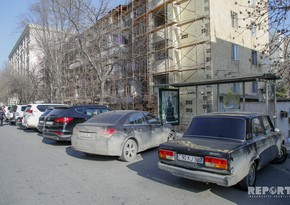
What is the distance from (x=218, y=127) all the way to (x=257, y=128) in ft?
3.16

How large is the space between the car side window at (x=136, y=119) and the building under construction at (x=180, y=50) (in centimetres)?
828

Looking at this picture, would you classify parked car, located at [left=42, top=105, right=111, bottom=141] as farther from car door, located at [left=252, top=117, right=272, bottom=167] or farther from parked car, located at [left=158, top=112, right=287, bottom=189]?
car door, located at [left=252, top=117, right=272, bottom=167]

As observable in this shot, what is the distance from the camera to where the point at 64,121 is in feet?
31.1

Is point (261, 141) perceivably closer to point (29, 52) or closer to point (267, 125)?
point (267, 125)

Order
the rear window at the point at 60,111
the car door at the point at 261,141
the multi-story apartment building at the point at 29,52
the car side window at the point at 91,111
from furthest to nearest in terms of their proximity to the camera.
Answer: the multi-story apartment building at the point at 29,52
the car side window at the point at 91,111
the rear window at the point at 60,111
the car door at the point at 261,141

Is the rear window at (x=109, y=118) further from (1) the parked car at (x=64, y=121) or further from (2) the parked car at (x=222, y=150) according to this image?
(2) the parked car at (x=222, y=150)

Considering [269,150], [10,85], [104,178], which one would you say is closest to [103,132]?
[104,178]

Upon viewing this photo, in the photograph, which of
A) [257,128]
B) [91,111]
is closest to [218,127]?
[257,128]

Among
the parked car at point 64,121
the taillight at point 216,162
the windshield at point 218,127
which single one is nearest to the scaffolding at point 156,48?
the parked car at point 64,121

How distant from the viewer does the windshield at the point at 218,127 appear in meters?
5.04

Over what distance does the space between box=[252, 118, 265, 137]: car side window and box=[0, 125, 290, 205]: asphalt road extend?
107cm

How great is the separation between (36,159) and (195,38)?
50.4 ft

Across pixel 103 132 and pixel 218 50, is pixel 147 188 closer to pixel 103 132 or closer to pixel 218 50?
pixel 103 132

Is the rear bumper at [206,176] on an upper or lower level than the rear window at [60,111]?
lower
